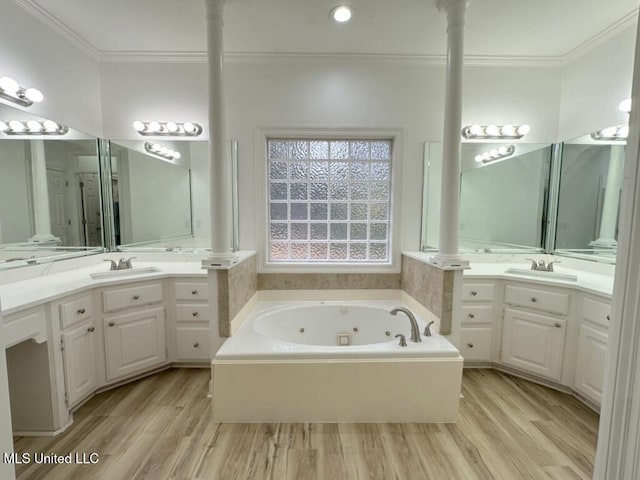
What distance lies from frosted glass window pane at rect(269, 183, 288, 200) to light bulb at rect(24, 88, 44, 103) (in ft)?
5.94

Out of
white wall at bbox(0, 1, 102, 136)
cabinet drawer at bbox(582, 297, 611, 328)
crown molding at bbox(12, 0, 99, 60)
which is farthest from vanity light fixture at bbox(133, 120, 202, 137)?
cabinet drawer at bbox(582, 297, 611, 328)

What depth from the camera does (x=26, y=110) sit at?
2125 millimetres

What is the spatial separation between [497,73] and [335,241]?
86.9 inches

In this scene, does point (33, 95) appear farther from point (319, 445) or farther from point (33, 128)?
point (319, 445)

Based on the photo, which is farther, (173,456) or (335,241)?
(335,241)

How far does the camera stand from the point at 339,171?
293 cm

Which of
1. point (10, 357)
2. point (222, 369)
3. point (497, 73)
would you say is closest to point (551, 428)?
point (222, 369)

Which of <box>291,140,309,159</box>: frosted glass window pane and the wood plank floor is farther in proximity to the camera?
<box>291,140,309,159</box>: frosted glass window pane

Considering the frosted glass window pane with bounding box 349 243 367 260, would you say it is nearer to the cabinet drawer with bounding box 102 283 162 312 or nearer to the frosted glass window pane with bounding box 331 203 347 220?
the frosted glass window pane with bounding box 331 203 347 220

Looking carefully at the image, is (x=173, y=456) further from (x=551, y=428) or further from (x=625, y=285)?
(x=551, y=428)

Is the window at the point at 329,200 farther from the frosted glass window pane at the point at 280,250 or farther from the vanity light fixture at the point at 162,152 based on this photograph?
the vanity light fixture at the point at 162,152

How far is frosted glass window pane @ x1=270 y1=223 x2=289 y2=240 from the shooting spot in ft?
9.73

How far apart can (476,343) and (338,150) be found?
7.00 ft

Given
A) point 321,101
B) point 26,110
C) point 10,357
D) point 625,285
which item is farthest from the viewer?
point 321,101
